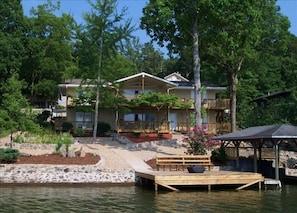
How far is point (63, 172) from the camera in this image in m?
21.0

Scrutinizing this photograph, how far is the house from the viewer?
1577 inches

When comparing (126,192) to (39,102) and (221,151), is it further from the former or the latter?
(39,102)

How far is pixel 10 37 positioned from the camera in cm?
4128

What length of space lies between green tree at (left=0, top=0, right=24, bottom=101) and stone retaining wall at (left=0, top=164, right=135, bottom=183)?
19979mm

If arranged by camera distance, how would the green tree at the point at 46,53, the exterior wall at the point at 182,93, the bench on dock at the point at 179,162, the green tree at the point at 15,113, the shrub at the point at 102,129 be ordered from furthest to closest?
the green tree at the point at 46,53
the exterior wall at the point at 182,93
the shrub at the point at 102,129
the green tree at the point at 15,113
the bench on dock at the point at 179,162

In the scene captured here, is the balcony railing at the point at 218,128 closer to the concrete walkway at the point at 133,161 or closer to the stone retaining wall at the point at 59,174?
the concrete walkway at the point at 133,161

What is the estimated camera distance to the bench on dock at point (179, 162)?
22.3 metres

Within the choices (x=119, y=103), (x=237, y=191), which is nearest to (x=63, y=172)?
(x=237, y=191)

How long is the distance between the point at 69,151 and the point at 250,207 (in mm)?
12610

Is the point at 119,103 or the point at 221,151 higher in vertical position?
the point at 119,103

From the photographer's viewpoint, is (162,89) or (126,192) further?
(162,89)

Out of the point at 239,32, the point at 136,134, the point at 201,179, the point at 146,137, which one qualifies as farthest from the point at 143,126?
the point at 201,179

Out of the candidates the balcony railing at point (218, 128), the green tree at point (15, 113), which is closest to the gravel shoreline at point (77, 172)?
the green tree at point (15, 113)

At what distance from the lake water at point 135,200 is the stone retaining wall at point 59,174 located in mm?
692
